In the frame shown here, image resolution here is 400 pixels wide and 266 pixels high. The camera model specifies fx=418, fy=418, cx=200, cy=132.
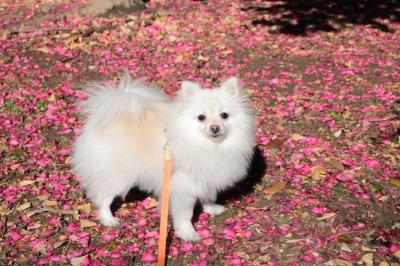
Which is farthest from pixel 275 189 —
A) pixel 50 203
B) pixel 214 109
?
pixel 50 203

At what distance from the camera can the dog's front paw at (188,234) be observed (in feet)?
14.4

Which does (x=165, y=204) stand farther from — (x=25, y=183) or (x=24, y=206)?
(x=25, y=183)

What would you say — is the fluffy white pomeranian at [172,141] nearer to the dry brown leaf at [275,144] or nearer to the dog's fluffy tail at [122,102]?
the dog's fluffy tail at [122,102]

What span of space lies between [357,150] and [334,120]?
3.09ft

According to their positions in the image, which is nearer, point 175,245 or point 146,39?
point 175,245

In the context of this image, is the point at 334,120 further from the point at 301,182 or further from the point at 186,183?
the point at 186,183

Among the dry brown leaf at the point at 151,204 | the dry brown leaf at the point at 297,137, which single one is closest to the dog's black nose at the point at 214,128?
the dry brown leaf at the point at 151,204

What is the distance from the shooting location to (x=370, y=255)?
4.03 meters

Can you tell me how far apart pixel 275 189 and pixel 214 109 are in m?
1.75

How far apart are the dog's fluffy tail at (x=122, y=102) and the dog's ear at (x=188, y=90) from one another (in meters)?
0.49

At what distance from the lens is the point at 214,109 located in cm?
392

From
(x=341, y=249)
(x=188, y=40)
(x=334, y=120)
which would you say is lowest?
(x=341, y=249)

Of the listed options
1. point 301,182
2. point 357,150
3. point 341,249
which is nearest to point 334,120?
point 357,150

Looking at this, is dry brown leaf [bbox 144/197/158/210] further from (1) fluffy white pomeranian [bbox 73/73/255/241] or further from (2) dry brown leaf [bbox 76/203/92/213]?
(2) dry brown leaf [bbox 76/203/92/213]
